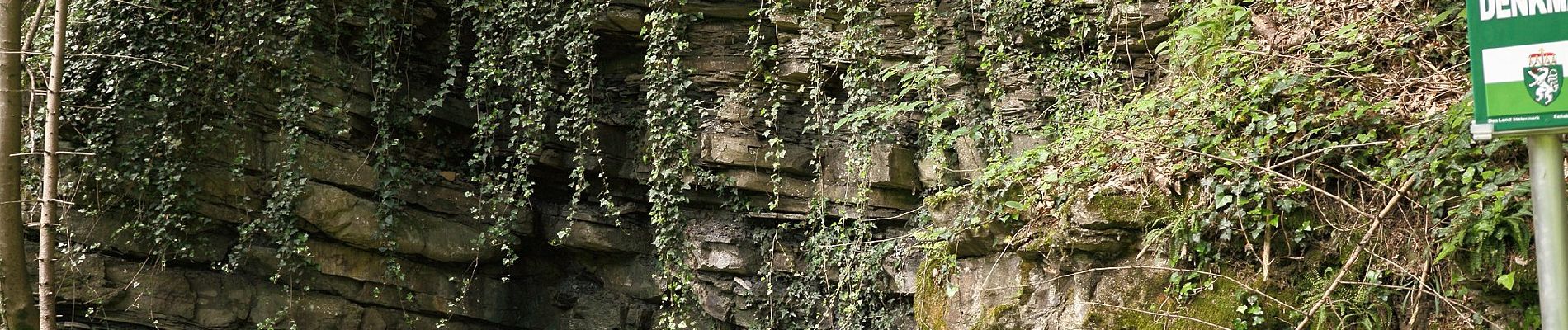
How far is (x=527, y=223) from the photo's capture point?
309 inches

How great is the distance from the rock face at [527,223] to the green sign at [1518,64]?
3312 millimetres

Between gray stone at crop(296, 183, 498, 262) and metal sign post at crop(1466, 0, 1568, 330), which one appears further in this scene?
gray stone at crop(296, 183, 498, 262)

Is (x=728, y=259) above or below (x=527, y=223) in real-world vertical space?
below

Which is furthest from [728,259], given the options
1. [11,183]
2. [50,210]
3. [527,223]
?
[11,183]

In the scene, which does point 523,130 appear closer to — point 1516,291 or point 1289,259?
point 1289,259

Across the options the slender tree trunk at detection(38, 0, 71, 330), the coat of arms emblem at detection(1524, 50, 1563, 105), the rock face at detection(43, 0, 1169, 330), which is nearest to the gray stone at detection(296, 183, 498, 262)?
Result: the rock face at detection(43, 0, 1169, 330)

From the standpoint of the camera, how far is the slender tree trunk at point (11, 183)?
5.64 metres

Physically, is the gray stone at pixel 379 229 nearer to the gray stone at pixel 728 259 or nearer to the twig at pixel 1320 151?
the gray stone at pixel 728 259

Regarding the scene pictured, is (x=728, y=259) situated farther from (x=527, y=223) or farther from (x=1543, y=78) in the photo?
(x=1543, y=78)

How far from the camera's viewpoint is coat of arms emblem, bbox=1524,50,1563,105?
2.54 metres

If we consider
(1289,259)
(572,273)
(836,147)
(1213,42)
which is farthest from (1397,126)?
(572,273)

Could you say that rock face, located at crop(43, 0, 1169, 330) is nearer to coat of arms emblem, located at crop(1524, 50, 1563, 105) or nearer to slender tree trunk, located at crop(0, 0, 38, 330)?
slender tree trunk, located at crop(0, 0, 38, 330)

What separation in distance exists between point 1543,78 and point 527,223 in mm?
6592

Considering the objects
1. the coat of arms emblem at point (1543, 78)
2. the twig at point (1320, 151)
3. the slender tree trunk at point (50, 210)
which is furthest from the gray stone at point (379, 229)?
the coat of arms emblem at point (1543, 78)
